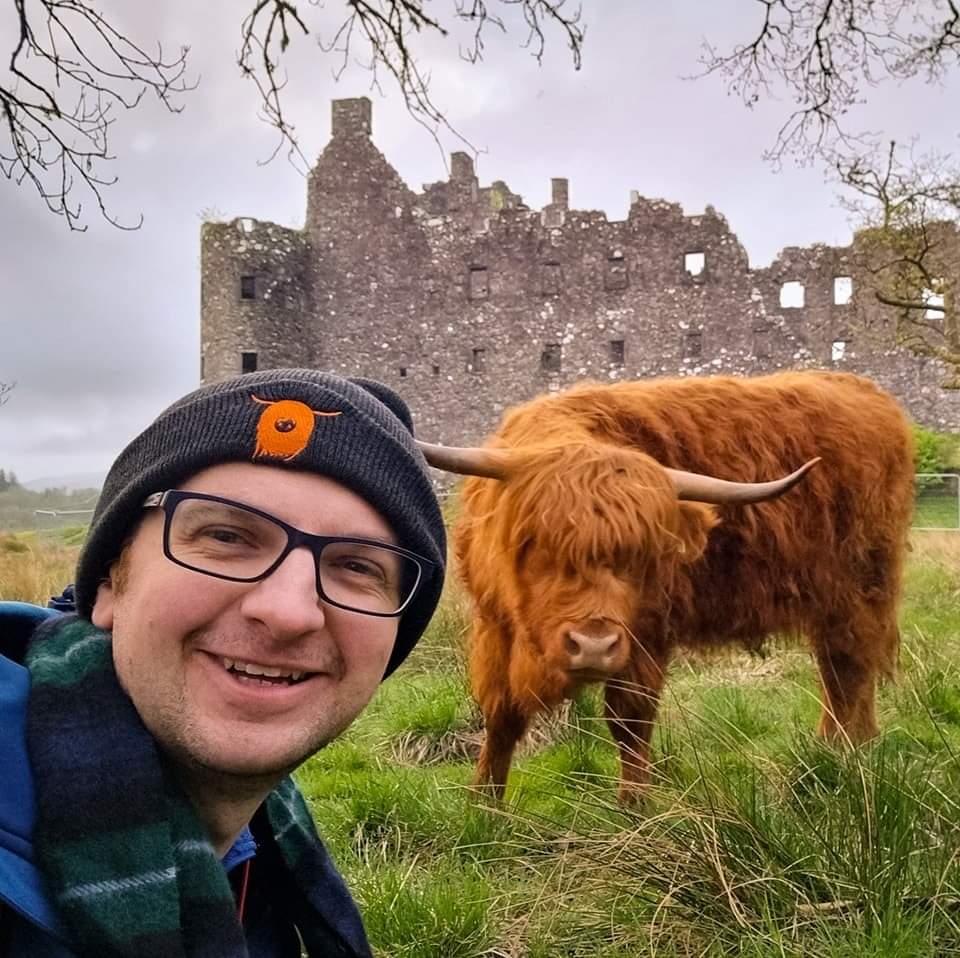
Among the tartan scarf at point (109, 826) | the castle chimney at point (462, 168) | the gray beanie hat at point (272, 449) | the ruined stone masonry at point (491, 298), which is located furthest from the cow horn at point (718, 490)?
the castle chimney at point (462, 168)

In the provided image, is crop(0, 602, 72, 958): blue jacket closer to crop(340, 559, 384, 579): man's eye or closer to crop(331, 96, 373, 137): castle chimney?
crop(340, 559, 384, 579): man's eye

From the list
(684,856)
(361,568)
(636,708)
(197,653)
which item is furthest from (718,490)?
(197,653)

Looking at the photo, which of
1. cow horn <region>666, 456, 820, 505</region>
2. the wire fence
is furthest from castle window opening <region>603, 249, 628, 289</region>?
cow horn <region>666, 456, 820, 505</region>

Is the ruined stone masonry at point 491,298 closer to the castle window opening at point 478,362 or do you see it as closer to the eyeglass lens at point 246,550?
the castle window opening at point 478,362

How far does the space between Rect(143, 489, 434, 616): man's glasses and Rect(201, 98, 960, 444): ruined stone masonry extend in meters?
26.6

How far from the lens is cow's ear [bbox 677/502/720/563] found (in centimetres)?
357

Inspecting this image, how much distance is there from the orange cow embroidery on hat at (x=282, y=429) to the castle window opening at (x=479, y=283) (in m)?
29.4

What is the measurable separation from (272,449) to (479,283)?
97.5ft

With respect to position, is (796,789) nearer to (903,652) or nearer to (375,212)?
(903,652)

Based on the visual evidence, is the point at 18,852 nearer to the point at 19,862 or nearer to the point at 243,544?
the point at 19,862

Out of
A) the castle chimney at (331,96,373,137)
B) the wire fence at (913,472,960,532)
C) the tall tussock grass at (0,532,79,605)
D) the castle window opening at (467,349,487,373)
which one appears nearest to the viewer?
the tall tussock grass at (0,532,79,605)

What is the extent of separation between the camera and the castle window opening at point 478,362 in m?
30.2

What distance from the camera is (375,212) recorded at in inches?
1230

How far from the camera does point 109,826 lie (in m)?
1.12
